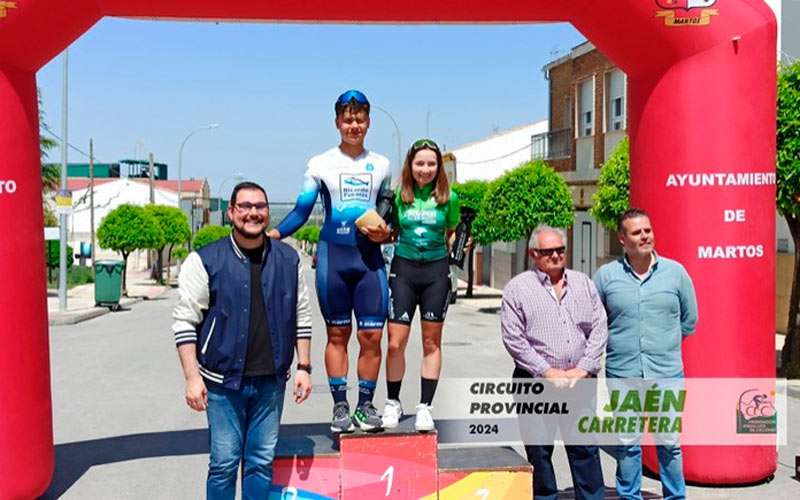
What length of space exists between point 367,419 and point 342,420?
16 centimetres

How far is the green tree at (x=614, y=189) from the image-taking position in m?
17.3

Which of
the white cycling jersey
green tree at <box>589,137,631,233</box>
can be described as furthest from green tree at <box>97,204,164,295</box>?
the white cycling jersey

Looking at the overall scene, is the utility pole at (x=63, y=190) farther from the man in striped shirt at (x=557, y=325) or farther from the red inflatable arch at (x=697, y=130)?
the man in striped shirt at (x=557, y=325)

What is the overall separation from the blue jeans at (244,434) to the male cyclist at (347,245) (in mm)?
805

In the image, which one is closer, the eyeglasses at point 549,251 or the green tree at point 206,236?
the eyeglasses at point 549,251

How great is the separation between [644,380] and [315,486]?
212 cm

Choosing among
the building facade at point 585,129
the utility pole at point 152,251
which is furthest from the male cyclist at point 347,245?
the utility pole at point 152,251

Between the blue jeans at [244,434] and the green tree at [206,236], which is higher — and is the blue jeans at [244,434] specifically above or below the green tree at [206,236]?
below

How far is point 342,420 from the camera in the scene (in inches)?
220

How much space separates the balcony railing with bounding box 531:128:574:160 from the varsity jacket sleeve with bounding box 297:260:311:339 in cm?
2609

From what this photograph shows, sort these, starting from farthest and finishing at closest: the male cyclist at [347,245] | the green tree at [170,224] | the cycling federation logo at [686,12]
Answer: the green tree at [170,224] < the cycling federation logo at [686,12] < the male cyclist at [347,245]

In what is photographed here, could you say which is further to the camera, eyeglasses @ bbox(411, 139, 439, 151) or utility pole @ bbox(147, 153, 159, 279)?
utility pole @ bbox(147, 153, 159, 279)

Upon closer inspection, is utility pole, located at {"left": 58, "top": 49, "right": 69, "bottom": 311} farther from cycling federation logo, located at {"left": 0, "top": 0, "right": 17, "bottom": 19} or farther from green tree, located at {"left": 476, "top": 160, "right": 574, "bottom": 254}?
cycling federation logo, located at {"left": 0, "top": 0, "right": 17, "bottom": 19}

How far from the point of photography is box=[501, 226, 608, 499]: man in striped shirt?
5.23 m
